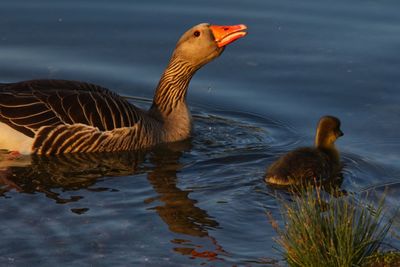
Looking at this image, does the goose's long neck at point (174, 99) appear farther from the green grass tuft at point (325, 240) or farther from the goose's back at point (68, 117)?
the green grass tuft at point (325, 240)

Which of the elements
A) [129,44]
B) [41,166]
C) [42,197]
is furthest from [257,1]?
[42,197]

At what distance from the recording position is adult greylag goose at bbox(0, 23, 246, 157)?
39.3 ft

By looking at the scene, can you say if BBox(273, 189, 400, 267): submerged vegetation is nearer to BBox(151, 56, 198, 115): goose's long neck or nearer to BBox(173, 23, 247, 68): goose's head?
BBox(173, 23, 247, 68): goose's head

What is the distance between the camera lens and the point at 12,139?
11898mm

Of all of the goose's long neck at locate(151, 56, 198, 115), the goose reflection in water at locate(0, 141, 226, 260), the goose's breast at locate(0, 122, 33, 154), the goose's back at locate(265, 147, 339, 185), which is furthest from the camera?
the goose's long neck at locate(151, 56, 198, 115)

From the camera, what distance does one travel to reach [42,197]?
1048cm

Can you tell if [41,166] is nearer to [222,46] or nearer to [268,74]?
[222,46]

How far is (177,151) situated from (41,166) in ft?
6.32

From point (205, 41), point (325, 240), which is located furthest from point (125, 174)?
point (325, 240)

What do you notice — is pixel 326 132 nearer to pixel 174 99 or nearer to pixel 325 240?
pixel 174 99

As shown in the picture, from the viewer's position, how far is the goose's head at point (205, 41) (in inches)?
507

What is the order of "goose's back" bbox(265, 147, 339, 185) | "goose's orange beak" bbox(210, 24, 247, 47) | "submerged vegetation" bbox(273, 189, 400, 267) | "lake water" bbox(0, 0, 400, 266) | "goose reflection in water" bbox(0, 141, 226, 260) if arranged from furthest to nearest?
"goose's orange beak" bbox(210, 24, 247, 47)
"goose's back" bbox(265, 147, 339, 185)
"goose reflection in water" bbox(0, 141, 226, 260)
"lake water" bbox(0, 0, 400, 266)
"submerged vegetation" bbox(273, 189, 400, 267)

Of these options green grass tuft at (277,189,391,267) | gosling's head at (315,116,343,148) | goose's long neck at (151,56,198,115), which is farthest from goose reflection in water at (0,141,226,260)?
gosling's head at (315,116,343,148)

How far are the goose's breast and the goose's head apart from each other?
260cm
